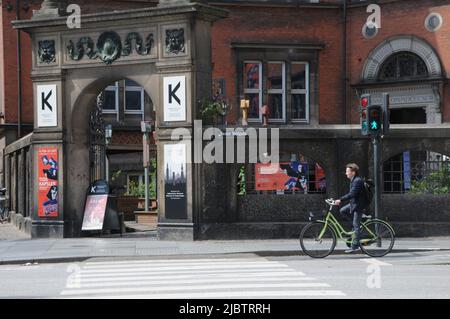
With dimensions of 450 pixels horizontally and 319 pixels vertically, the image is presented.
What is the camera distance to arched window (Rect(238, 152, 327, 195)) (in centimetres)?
2072

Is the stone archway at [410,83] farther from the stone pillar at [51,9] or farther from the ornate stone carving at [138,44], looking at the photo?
the stone pillar at [51,9]

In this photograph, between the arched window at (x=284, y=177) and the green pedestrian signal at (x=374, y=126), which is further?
the arched window at (x=284, y=177)

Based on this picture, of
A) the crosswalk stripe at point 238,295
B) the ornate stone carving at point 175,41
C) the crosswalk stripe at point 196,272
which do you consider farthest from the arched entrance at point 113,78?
the crosswalk stripe at point 238,295

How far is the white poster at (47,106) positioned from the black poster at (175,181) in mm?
3186

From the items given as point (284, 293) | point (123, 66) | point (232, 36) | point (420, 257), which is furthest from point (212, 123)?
point (232, 36)

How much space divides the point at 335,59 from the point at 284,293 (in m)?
21.8

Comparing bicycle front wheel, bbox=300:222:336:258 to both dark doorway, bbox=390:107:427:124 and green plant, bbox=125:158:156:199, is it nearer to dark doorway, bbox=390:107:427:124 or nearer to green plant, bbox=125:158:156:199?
green plant, bbox=125:158:156:199

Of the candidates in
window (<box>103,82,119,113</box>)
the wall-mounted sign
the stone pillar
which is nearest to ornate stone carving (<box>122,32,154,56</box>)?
the stone pillar

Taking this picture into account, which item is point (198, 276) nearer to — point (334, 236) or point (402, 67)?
point (334, 236)

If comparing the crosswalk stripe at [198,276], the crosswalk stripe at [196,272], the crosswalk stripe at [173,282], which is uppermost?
the crosswalk stripe at [173,282]

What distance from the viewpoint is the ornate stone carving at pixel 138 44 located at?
2092 cm

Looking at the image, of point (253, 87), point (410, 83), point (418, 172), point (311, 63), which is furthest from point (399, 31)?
point (418, 172)

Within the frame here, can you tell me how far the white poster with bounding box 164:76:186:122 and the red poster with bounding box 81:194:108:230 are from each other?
291 cm

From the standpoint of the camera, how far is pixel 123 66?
21.3 meters
